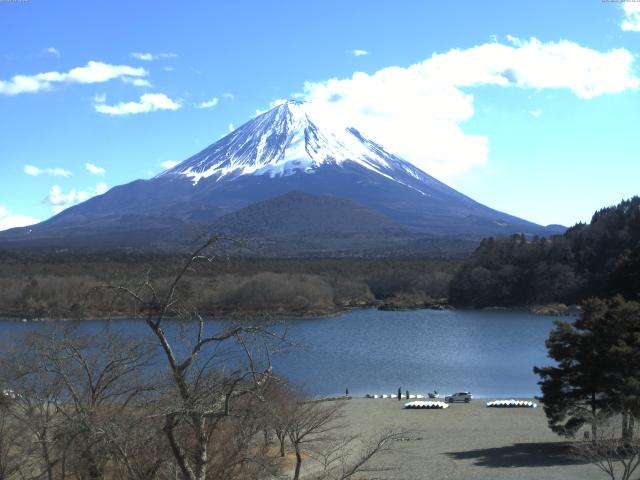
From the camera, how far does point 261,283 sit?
57219mm

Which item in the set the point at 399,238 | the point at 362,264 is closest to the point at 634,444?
the point at 362,264

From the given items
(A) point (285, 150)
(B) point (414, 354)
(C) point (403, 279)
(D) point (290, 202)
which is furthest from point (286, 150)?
(B) point (414, 354)

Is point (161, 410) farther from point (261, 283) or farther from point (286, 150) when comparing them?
point (286, 150)

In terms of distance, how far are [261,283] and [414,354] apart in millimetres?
23767

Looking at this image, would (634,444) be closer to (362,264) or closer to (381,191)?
(362,264)

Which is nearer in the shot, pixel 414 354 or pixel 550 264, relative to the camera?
pixel 414 354

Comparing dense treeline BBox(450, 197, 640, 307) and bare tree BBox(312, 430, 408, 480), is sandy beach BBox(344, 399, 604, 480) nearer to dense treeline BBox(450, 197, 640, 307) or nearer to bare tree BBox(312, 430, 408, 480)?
bare tree BBox(312, 430, 408, 480)

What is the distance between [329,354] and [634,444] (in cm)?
2327

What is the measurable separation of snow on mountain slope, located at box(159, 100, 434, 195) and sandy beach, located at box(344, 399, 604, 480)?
5878 inches

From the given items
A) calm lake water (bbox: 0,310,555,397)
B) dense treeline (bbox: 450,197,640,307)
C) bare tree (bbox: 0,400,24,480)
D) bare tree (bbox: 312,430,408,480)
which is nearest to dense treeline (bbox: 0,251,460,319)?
dense treeline (bbox: 450,197,640,307)

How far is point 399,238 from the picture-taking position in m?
124

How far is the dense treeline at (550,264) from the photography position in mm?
58125

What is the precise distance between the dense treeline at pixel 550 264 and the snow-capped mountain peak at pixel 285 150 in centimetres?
10532

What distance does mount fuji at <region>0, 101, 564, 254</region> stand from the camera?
11925 cm
